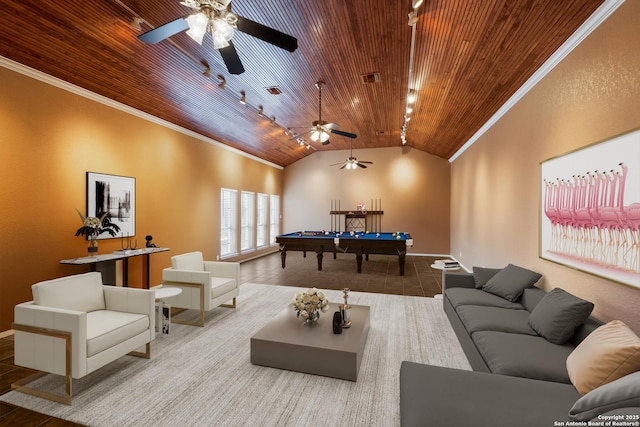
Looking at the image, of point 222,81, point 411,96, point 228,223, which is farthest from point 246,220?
point 411,96

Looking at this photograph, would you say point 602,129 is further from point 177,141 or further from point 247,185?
point 247,185

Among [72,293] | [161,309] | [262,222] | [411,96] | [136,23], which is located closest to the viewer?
[72,293]

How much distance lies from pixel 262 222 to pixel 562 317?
29.0 ft

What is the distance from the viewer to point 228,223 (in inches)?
327

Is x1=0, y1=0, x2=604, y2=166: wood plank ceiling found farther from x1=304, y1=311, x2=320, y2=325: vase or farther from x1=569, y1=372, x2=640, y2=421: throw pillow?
x1=304, y1=311, x2=320, y2=325: vase

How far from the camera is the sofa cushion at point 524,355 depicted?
1.95 m

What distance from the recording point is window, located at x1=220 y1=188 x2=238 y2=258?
798 centimetres

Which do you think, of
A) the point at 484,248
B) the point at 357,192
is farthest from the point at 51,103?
the point at 357,192

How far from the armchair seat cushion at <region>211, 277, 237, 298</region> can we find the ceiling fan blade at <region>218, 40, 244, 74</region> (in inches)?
110

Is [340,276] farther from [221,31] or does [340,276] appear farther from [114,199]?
[221,31]

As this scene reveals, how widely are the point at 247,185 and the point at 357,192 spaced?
4.04 metres

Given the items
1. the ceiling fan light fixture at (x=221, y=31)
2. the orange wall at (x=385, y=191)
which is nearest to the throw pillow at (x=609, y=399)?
the ceiling fan light fixture at (x=221, y=31)

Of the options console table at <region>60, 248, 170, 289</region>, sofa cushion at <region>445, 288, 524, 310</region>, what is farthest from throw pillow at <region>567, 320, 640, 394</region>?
console table at <region>60, 248, 170, 289</region>

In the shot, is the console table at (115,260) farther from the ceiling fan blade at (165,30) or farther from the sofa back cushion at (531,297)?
the sofa back cushion at (531,297)
